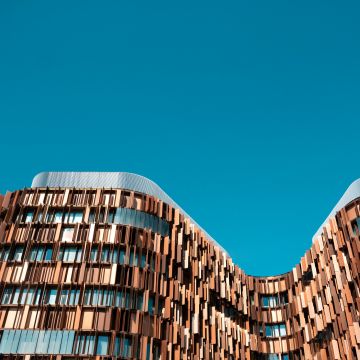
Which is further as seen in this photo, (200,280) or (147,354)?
(200,280)

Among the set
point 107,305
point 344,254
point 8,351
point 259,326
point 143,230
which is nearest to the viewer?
point 8,351

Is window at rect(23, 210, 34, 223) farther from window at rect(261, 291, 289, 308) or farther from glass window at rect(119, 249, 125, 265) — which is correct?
window at rect(261, 291, 289, 308)

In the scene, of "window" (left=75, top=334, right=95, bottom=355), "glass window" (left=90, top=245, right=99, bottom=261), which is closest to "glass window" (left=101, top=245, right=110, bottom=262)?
"glass window" (left=90, top=245, right=99, bottom=261)

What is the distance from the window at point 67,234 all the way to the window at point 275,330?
125ft

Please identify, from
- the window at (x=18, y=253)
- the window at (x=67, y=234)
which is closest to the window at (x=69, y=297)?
the window at (x=67, y=234)

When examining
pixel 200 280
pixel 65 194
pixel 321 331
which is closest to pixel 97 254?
pixel 65 194

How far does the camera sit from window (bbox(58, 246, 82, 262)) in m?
55.7

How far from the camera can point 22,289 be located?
52.7m

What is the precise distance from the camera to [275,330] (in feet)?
246

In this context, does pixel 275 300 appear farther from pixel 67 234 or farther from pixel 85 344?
pixel 85 344

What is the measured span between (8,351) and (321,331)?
1662 inches

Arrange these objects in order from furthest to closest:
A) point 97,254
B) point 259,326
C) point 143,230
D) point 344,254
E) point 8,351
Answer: point 259,326
point 344,254
point 143,230
point 97,254
point 8,351

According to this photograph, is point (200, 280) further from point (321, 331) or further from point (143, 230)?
point (321, 331)

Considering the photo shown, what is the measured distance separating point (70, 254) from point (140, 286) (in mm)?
9765
